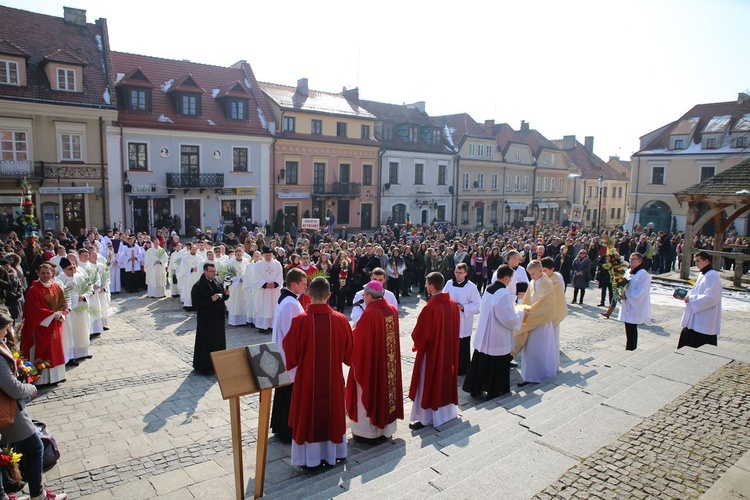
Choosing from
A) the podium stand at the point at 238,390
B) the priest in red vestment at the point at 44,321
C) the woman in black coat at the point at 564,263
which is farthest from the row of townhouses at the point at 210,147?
the podium stand at the point at 238,390

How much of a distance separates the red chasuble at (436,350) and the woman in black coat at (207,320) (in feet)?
12.3

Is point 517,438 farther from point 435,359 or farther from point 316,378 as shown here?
point 316,378

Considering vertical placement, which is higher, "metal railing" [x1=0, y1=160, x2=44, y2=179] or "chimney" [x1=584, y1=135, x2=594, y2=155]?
"chimney" [x1=584, y1=135, x2=594, y2=155]

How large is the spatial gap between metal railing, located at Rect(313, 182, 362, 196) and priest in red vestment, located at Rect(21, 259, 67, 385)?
89.5 ft

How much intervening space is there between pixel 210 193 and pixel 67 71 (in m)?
9.01

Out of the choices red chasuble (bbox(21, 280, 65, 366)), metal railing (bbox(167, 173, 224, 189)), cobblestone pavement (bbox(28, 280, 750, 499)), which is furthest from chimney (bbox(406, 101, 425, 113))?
red chasuble (bbox(21, 280, 65, 366))

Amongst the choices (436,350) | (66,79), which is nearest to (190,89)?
(66,79)

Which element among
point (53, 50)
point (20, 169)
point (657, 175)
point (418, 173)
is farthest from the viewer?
point (657, 175)

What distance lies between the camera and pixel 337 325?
5.74 meters

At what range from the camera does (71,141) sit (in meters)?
25.7

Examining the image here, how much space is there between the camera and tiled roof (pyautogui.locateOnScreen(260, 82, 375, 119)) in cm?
Answer: 3406

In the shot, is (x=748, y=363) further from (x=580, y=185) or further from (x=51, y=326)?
(x=580, y=185)

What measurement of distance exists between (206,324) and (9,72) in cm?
2254

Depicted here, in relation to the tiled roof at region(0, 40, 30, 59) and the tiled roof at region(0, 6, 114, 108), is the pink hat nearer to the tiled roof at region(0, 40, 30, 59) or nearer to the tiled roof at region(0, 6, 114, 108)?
Result: the tiled roof at region(0, 6, 114, 108)
